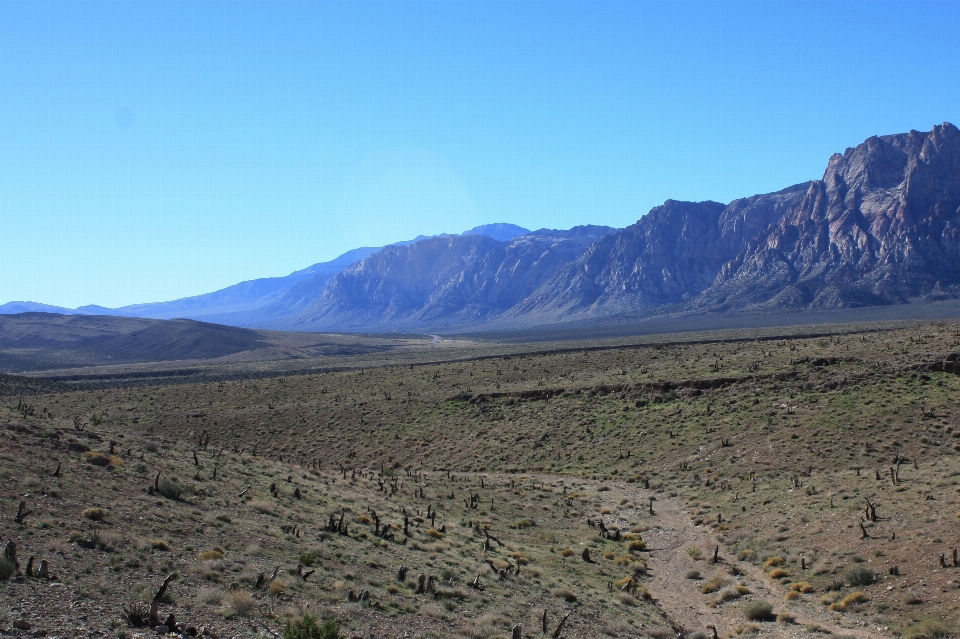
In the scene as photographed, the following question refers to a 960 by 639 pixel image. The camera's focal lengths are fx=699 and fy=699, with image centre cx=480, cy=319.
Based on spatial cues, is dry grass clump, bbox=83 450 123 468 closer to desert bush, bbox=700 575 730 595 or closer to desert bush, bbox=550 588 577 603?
desert bush, bbox=550 588 577 603

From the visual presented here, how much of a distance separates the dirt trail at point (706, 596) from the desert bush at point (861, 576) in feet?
3.35

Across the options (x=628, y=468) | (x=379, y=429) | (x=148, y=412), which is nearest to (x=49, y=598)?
(x=628, y=468)

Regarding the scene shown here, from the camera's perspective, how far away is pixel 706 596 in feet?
63.5

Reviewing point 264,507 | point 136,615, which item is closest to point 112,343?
point 264,507

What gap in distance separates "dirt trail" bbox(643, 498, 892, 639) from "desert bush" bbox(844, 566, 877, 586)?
1.02m

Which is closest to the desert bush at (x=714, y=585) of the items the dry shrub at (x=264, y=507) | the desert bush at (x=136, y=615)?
the dry shrub at (x=264, y=507)

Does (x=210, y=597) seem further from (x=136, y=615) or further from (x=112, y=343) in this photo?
(x=112, y=343)

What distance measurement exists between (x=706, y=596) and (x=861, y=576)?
3.95 m

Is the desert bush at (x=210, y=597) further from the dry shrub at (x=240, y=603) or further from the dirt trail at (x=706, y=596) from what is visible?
the dirt trail at (x=706, y=596)

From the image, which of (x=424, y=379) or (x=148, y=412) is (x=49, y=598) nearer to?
(x=148, y=412)

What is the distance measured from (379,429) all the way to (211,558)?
110ft

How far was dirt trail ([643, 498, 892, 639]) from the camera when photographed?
16.4 m

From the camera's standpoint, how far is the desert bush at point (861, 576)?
Result: 18.1m

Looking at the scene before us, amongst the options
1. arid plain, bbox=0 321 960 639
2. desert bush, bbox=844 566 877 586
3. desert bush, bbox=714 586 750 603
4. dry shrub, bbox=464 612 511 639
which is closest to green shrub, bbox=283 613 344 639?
arid plain, bbox=0 321 960 639
